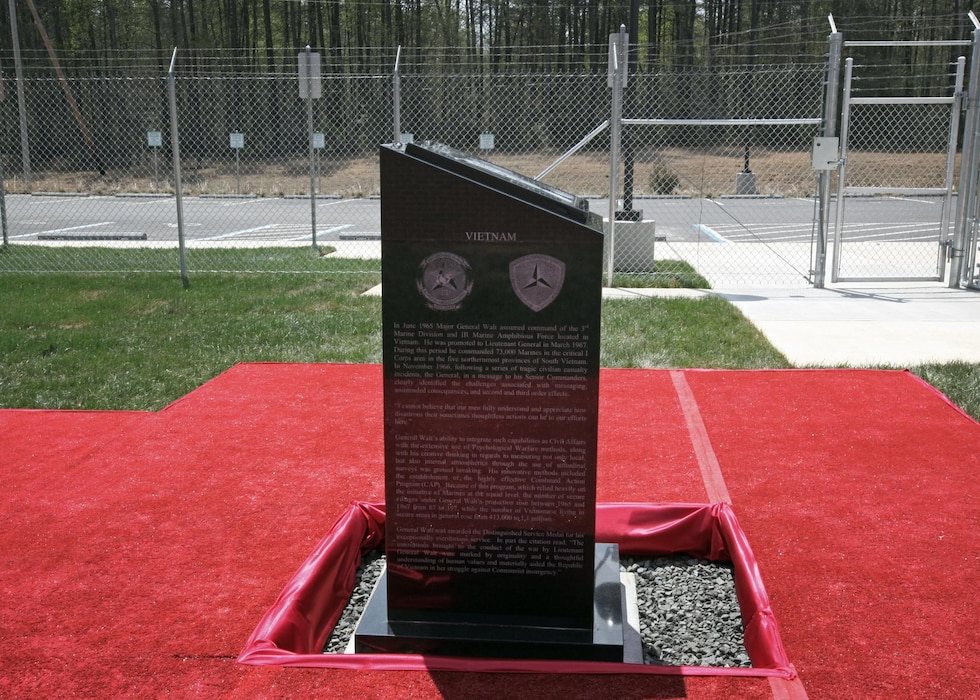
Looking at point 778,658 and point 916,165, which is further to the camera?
point 916,165

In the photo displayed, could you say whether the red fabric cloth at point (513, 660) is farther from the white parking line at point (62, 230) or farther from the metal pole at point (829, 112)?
the white parking line at point (62, 230)

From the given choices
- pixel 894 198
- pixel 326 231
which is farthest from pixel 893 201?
pixel 326 231

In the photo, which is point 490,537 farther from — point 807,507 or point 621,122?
point 621,122

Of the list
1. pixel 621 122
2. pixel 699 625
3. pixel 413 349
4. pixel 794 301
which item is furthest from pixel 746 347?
pixel 413 349

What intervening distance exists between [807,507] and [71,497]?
11.6 ft

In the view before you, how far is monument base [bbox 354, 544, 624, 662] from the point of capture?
11.2 ft

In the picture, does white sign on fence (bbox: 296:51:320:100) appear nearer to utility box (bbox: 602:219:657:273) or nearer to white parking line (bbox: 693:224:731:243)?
utility box (bbox: 602:219:657:273)

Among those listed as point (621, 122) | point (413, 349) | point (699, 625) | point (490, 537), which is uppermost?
point (621, 122)

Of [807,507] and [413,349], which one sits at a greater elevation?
[413,349]

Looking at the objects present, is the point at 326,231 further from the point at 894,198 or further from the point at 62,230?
the point at 894,198

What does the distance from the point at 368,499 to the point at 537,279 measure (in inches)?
76.3

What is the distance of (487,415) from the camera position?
11.3ft

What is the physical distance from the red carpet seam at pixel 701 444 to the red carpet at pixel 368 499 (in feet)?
0.07

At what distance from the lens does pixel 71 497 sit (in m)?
4.83
